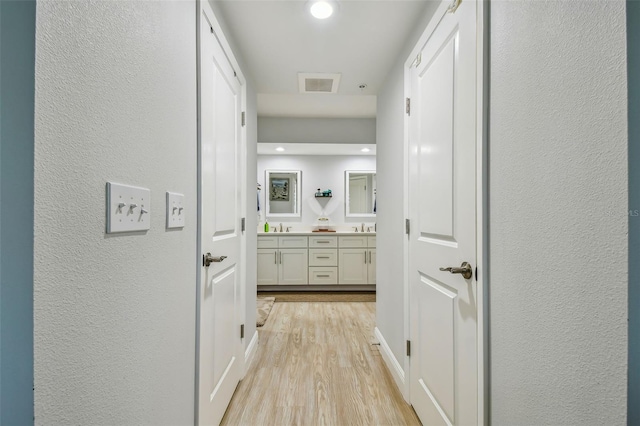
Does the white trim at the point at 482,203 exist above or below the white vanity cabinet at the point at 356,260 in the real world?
above

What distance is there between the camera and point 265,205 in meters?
5.11

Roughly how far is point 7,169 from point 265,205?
467 cm

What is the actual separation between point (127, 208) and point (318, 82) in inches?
84.2

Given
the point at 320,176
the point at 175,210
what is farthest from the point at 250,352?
the point at 320,176

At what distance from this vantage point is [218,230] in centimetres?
155

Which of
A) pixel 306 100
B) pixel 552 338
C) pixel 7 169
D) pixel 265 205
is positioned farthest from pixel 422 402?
pixel 265 205

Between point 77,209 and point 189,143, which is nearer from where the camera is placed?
point 77,209

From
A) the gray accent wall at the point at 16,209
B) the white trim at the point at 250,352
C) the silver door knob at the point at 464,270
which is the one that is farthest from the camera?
the white trim at the point at 250,352

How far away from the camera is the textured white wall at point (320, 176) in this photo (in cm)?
511

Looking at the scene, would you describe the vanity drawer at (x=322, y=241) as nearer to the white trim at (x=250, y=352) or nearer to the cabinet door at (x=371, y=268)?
the cabinet door at (x=371, y=268)

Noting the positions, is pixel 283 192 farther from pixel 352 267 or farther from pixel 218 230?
pixel 218 230

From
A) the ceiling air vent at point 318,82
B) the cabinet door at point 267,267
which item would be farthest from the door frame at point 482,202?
the cabinet door at point 267,267

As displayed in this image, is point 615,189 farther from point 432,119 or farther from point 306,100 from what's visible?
point 306,100

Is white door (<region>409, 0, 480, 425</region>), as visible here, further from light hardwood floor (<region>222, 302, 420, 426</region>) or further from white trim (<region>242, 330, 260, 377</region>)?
white trim (<region>242, 330, 260, 377</region>)
